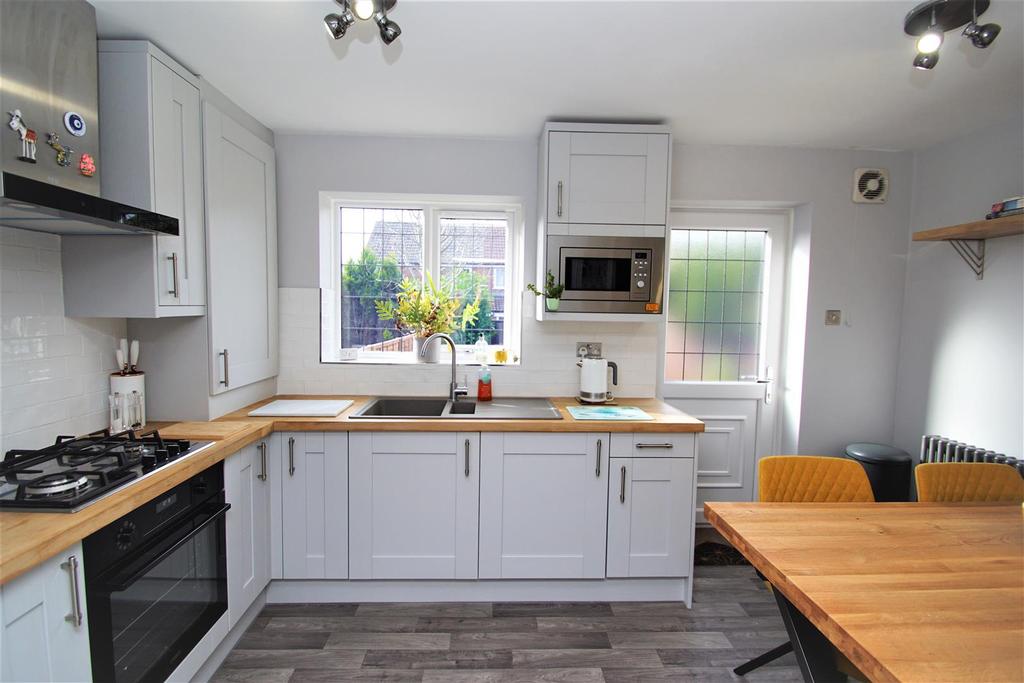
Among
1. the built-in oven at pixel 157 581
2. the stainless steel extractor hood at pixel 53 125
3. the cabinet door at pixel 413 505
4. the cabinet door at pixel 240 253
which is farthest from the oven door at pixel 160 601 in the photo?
the stainless steel extractor hood at pixel 53 125

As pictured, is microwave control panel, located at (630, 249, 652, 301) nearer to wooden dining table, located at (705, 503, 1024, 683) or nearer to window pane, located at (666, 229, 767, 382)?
window pane, located at (666, 229, 767, 382)

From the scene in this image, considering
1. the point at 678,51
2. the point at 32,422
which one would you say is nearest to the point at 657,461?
the point at 678,51

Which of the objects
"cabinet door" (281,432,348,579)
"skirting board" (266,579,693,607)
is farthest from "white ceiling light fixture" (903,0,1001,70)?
"cabinet door" (281,432,348,579)

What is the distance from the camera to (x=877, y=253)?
3.00 m

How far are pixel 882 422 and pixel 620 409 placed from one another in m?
1.84

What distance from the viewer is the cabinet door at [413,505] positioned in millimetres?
2354

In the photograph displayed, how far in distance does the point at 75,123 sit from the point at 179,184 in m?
0.38

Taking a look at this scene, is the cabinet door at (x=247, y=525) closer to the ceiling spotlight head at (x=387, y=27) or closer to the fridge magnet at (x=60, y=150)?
the fridge magnet at (x=60, y=150)

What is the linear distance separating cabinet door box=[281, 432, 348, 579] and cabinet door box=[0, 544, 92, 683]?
1.07 meters

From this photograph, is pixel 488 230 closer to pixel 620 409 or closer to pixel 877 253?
pixel 620 409

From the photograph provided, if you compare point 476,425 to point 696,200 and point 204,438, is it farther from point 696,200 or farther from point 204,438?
point 696,200

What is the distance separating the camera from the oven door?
1.33 meters

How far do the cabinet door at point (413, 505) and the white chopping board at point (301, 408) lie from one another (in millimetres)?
231

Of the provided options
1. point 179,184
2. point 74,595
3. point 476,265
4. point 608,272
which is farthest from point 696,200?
point 74,595
